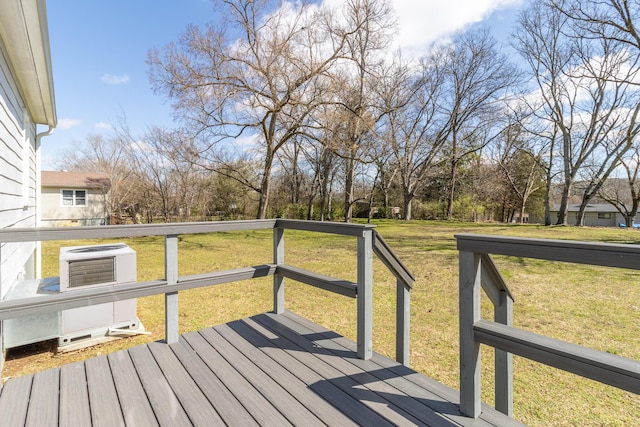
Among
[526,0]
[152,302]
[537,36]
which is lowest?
[152,302]

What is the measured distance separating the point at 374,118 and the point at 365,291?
1276 centimetres

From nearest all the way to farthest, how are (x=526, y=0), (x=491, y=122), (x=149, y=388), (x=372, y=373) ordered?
(x=149, y=388) < (x=372, y=373) < (x=526, y=0) < (x=491, y=122)

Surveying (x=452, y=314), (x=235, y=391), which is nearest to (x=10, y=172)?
(x=235, y=391)

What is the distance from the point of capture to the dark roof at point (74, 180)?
61.6 ft

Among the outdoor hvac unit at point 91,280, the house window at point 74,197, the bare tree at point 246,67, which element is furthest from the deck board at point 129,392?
the house window at point 74,197

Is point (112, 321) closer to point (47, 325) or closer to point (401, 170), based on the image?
point (47, 325)

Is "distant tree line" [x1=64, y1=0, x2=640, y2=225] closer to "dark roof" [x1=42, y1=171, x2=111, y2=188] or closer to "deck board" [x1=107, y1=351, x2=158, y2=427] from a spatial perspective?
"dark roof" [x1=42, y1=171, x2=111, y2=188]

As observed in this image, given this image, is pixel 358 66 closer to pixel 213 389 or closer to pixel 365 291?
pixel 365 291

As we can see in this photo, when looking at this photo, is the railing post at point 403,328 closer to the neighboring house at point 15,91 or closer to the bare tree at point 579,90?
the neighboring house at point 15,91

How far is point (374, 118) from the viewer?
13.9 m

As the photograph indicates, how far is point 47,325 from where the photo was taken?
323 centimetres

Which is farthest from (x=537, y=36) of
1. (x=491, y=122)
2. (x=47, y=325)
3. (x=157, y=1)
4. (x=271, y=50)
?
(x=47, y=325)

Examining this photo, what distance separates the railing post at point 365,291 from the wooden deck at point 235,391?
117 millimetres

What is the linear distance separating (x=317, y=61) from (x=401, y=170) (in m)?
13.1
